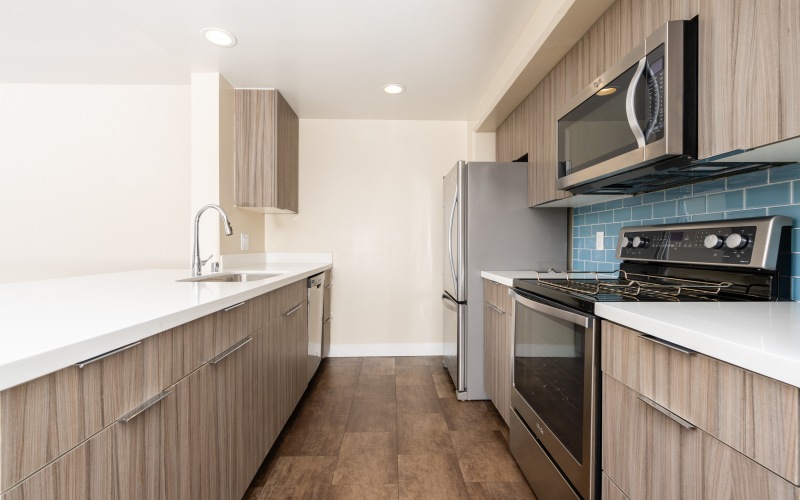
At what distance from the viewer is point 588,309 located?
1125mm

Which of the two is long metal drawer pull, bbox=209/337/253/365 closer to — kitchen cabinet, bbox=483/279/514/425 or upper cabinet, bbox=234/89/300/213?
kitchen cabinet, bbox=483/279/514/425

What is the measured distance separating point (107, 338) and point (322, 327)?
2368 mm

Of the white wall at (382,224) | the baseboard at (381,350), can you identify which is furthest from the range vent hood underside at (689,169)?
the baseboard at (381,350)

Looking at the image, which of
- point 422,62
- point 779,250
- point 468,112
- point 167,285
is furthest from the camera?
point 468,112

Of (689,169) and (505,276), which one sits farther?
(505,276)

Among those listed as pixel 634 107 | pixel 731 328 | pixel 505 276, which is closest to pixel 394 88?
pixel 505 276

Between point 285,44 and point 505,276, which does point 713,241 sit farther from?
point 285,44

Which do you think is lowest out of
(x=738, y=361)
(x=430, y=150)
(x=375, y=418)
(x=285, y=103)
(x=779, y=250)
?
(x=375, y=418)

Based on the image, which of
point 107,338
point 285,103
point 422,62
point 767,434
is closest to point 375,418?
point 107,338

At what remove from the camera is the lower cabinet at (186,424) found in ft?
2.02

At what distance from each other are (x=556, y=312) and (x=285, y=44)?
213 centimetres

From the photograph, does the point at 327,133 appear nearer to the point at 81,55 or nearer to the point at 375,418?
the point at 81,55

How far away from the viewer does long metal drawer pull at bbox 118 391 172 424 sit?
0.78m

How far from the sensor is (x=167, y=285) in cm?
151
